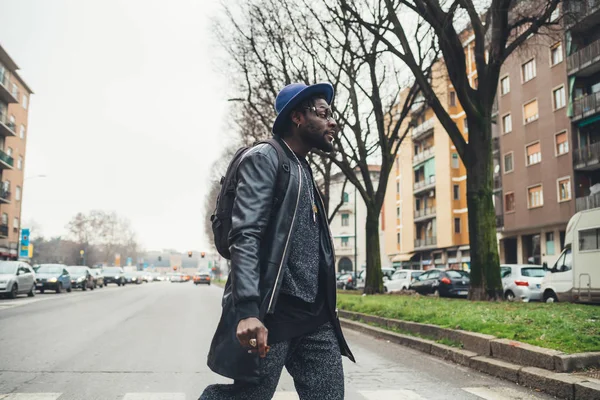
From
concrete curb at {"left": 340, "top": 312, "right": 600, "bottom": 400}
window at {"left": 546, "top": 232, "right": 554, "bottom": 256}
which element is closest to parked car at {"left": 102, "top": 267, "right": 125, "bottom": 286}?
window at {"left": 546, "top": 232, "right": 554, "bottom": 256}

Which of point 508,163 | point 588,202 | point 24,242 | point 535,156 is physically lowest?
point 24,242

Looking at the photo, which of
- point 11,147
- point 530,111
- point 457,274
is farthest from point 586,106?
point 11,147

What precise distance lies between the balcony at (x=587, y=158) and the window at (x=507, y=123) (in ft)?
23.9

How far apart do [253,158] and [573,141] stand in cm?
3537

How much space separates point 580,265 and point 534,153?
2236 centimetres

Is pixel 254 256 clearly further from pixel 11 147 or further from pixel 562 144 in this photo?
pixel 11 147

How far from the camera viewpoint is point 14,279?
2333 centimetres

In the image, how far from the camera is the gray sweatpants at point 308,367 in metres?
2.45

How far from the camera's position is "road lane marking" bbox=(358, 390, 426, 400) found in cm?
554

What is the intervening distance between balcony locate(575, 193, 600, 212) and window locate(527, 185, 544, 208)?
3.36m

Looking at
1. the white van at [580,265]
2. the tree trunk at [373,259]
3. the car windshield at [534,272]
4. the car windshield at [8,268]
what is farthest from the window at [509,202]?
the car windshield at [8,268]

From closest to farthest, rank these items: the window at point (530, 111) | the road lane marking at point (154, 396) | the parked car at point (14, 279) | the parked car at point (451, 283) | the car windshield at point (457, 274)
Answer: the road lane marking at point (154, 396)
the parked car at point (14, 279)
the parked car at point (451, 283)
the car windshield at point (457, 274)
the window at point (530, 111)

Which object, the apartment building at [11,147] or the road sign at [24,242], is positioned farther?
the apartment building at [11,147]

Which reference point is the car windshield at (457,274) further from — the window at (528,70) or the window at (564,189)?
the window at (528,70)
